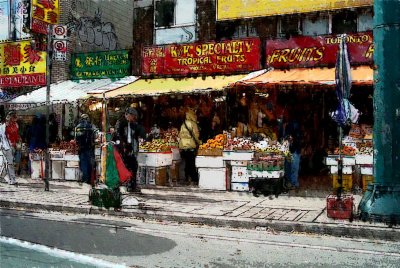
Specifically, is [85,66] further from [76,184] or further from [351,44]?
[351,44]

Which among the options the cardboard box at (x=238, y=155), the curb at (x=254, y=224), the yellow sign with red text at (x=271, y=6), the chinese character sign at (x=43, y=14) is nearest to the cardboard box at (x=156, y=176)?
the cardboard box at (x=238, y=155)

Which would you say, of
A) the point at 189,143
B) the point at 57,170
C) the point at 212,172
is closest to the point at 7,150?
the point at 57,170

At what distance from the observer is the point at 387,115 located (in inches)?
318

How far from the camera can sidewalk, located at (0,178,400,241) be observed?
7906mm

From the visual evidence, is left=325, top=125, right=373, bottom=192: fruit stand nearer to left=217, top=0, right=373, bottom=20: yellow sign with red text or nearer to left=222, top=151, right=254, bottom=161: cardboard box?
left=222, top=151, right=254, bottom=161: cardboard box

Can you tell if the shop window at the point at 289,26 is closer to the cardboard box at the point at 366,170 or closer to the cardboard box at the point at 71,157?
the cardboard box at the point at 366,170

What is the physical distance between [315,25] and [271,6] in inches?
60.4

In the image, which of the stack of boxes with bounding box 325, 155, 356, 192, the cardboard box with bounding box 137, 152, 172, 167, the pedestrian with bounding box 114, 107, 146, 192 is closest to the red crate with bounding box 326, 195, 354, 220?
the stack of boxes with bounding box 325, 155, 356, 192

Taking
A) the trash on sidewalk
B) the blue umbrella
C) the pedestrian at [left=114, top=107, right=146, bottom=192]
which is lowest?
the trash on sidewalk

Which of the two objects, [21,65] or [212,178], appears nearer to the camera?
[212,178]

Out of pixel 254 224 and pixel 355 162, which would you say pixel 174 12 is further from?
pixel 254 224

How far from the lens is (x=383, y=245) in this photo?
22.9 ft

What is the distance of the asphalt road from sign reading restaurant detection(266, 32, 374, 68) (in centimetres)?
803

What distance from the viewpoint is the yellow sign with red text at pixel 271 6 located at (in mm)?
14661
